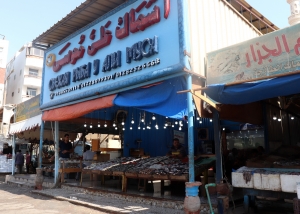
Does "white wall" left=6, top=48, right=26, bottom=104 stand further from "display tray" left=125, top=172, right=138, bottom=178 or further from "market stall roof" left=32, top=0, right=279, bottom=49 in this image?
"display tray" left=125, top=172, right=138, bottom=178

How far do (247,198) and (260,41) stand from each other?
12.0 ft

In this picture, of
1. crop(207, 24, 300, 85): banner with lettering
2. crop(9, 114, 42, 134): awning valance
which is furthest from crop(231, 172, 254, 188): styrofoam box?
crop(9, 114, 42, 134): awning valance

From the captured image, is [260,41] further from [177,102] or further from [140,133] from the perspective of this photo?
[140,133]

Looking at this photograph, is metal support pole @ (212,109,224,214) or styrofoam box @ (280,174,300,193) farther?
metal support pole @ (212,109,224,214)

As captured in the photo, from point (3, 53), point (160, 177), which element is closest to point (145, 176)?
point (160, 177)

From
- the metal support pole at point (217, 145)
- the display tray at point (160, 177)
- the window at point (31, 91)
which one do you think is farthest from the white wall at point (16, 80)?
the metal support pole at point (217, 145)

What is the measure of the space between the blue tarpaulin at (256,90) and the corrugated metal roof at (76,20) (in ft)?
18.6

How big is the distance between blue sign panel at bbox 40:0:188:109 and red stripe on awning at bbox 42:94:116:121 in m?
0.28

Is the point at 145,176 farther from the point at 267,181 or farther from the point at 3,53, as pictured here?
the point at 3,53

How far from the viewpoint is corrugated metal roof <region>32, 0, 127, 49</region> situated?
949cm

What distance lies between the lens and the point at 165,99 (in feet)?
22.8

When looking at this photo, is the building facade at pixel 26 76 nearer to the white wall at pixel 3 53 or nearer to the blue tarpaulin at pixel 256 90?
the white wall at pixel 3 53

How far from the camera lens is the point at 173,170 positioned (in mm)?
7523

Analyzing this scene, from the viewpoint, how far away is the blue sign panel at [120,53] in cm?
717
